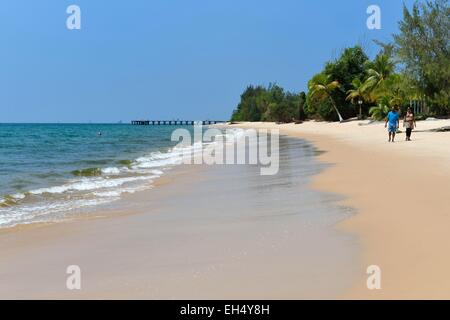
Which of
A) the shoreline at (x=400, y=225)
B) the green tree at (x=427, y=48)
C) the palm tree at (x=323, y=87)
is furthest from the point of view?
the palm tree at (x=323, y=87)

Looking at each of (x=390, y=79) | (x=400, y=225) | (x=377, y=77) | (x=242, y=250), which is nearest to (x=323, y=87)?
(x=377, y=77)

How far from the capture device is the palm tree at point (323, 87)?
2776 inches

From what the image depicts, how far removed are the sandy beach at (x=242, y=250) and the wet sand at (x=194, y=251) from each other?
0.01 meters

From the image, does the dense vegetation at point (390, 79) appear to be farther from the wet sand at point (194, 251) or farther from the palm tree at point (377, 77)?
the wet sand at point (194, 251)

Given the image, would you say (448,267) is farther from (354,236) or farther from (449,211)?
(449,211)

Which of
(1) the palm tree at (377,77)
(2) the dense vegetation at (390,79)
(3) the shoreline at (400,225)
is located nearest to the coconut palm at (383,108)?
(2) the dense vegetation at (390,79)

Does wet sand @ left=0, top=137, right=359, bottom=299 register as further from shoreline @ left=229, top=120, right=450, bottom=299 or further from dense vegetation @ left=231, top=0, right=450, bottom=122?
dense vegetation @ left=231, top=0, right=450, bottom=122

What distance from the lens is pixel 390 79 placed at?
4812 centimetres

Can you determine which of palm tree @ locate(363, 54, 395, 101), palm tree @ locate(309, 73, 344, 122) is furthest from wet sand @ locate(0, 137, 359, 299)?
palm tree @ locate(309, 73, 344, 122)

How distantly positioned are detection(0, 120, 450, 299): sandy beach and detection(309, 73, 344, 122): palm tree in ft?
207

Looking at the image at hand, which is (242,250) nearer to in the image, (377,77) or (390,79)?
(390,79)

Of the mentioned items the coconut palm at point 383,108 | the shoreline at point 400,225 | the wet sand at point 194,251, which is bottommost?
the wet sand at point 194,251

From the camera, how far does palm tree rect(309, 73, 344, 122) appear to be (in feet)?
231

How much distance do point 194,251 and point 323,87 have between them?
67563 mm
